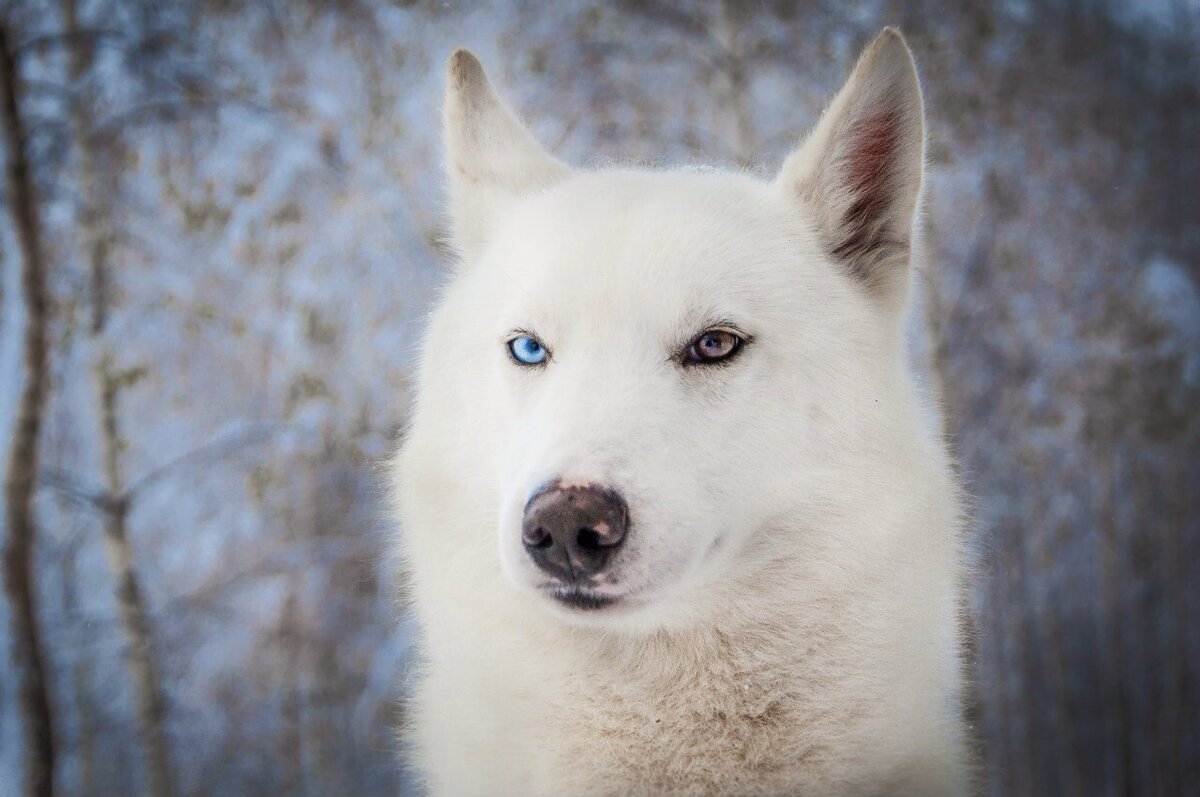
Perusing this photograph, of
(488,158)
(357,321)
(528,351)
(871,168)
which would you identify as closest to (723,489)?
(528,351)

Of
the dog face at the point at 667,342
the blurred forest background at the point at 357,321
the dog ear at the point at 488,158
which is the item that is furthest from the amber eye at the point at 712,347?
the blurred forest background at the point at 357,321

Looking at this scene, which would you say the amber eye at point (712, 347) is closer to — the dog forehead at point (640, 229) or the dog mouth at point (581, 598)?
the dog forehead at point (640, 229)

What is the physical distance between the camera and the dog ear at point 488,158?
1.90 meters

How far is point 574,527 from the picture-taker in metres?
1.23

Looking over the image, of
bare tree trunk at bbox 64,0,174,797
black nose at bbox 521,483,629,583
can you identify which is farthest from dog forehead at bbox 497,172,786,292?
bare tree trunk at bbox 64,0,174,797

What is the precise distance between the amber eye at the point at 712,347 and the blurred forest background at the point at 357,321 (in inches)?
55.5

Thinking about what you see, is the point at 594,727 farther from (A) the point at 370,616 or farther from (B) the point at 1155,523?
(B) the point at 1155,523

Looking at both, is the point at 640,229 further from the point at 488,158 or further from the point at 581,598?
the point at 581,598

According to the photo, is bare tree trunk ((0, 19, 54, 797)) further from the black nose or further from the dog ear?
the black nose

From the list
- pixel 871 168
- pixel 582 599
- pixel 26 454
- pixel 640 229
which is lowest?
pixel 582 599

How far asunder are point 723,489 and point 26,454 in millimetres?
2764

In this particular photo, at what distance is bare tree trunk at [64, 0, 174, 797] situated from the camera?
122 inches

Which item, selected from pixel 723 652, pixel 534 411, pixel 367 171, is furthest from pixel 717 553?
pixel 367 171

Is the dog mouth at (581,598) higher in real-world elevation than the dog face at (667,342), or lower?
lower
